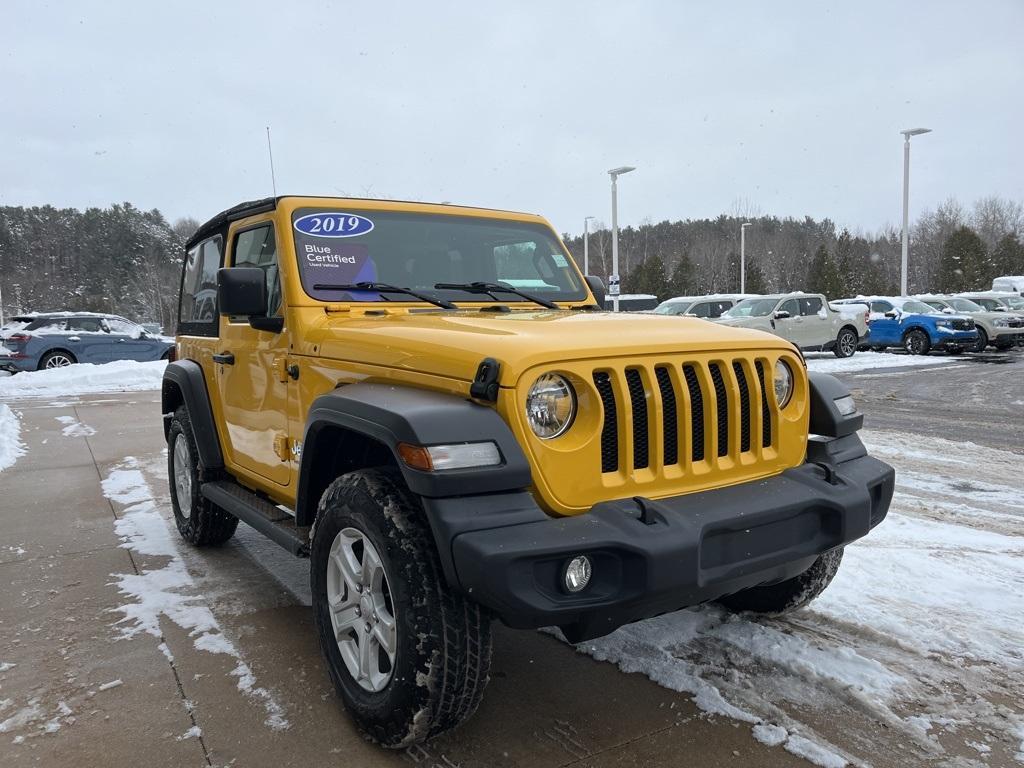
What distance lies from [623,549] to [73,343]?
19.7m

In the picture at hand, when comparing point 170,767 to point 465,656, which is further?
point 170,767

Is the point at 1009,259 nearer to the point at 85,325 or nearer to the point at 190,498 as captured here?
the point at 85,325

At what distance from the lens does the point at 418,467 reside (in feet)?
7.24

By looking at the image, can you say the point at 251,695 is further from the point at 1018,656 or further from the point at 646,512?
the point at 1018,656

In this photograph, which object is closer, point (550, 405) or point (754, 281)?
point (550, 405)

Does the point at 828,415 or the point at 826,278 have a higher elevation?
the point at 826,278

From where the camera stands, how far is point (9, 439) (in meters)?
9.26

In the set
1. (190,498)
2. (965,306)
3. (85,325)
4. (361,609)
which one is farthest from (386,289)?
(965,306)

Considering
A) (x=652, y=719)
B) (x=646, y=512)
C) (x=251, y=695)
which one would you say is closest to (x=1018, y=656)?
(x=652, y=719)

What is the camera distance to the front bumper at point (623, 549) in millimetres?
2096

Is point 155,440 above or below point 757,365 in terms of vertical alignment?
below

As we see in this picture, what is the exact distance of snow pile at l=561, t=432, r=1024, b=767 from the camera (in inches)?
103

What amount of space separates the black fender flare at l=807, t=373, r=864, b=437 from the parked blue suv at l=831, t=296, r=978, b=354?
19609mm

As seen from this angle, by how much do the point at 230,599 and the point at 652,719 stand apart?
92.2 inches
